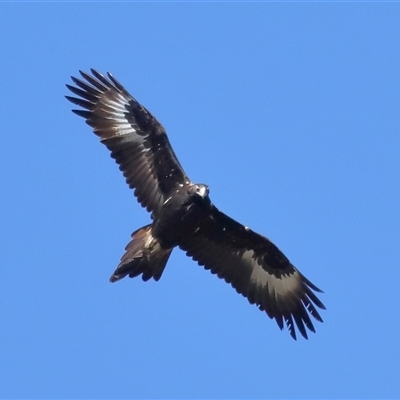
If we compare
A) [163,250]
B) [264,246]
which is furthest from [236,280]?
[163,250]

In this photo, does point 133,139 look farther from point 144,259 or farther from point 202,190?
point 144,259

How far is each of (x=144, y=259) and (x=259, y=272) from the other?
237 centimetres

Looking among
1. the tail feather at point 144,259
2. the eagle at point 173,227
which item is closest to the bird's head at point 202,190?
the eagle at point 173,227

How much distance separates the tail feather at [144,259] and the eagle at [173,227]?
Result: 0.01m

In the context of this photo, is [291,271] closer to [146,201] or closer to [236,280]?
[236,280]

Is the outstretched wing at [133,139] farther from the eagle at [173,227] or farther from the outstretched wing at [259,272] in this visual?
the outstretched wing at [259,272]

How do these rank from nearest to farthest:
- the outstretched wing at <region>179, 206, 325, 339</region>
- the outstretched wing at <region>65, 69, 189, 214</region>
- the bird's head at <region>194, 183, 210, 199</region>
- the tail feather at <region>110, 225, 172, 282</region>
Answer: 1. the tail feather at <region>110, 225, 172, 282</region>
2. the bird's head at <region>194, 183, 210, 199</region>
3. the outstretched wing at <region>65, 69, 189, 214</region>
4. the outstretched wing at <region>179, 206, 325, 339</region>

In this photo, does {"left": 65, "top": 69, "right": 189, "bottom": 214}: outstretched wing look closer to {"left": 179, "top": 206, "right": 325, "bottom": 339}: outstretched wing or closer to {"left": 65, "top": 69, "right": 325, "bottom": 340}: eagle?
{"left": 65, "top": 69, "right": 325, "bottom": 340}: eagle

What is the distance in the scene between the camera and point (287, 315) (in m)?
15.6

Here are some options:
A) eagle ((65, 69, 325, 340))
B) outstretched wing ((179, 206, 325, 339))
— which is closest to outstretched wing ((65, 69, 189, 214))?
eagle ((65, 69, 325, 340))

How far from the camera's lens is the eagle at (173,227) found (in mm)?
14273

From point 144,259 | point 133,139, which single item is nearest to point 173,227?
point 144,259

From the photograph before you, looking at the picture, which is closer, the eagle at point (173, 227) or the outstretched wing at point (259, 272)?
the eagle at point (173, 227)

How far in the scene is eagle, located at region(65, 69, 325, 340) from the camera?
14273mm
